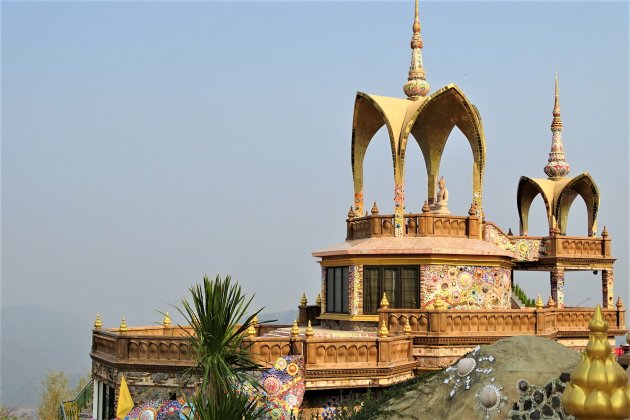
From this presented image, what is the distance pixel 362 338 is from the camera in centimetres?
2152

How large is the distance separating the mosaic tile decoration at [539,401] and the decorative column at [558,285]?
17241mm

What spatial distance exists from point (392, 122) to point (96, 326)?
36.0 ft

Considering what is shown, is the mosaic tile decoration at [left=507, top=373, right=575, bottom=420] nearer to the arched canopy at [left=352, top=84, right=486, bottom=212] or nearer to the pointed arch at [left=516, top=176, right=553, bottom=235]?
the arched canopy at [left=352, top=84, right=486, bottom=212]

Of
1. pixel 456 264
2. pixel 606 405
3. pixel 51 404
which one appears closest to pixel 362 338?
pixel 456 264

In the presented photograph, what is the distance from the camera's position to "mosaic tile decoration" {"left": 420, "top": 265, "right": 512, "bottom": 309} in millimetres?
25234

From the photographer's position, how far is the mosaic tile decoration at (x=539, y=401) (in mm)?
13828

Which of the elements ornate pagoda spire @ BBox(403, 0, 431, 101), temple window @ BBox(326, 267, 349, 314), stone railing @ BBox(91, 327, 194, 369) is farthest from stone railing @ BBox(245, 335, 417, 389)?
ornate pagoda spire @ BBox(403, 0, 431, 101)

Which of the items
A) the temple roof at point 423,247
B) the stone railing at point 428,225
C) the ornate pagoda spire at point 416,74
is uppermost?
the ornate pagoda spire at point 416,74

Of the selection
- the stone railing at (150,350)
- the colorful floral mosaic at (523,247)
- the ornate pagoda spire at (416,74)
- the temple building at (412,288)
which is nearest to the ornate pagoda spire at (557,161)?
the temple building at (412,288)

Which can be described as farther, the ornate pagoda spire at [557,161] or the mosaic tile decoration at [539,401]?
the ornate pagoda spire at [557,161]

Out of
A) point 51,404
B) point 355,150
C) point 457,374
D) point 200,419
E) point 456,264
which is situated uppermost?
point 355,150

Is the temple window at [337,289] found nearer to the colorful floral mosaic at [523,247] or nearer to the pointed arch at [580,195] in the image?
→ the colorful floral mosaic at [523,247]

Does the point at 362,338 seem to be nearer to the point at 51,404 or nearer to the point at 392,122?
the point at 392,122

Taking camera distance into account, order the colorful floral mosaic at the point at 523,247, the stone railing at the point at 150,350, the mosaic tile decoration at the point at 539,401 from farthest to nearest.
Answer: the colorful floral mosaic at the point at 523,247 < the stone railing at the point at 150,350 < the mosaic tile decoration at the point at 539,401
